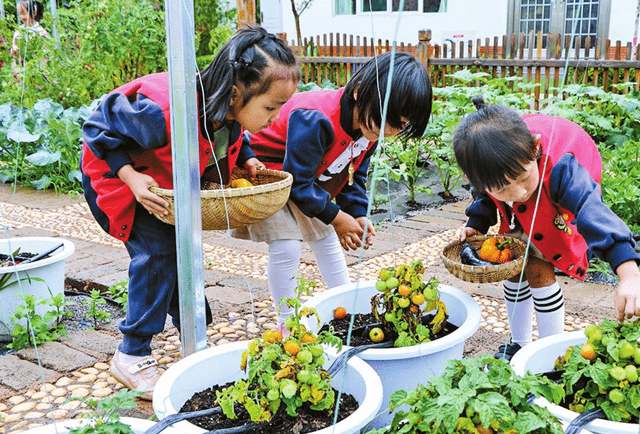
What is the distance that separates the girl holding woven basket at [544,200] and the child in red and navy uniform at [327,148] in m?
0.22

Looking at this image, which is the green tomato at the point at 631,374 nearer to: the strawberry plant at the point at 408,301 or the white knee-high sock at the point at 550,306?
the strawberry plant at the point at 408,301

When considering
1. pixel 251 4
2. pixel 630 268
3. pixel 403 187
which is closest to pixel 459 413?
pixel 630 268

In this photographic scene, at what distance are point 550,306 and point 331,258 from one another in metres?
0.80

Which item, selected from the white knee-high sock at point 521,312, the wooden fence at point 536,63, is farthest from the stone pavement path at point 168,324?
the wooden fence at point 536,63

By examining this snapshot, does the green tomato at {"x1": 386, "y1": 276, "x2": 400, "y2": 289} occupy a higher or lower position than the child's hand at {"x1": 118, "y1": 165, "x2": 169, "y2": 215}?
lower

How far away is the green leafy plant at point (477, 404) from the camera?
3.77ft

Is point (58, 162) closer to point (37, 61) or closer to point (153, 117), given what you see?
point (37, 61)

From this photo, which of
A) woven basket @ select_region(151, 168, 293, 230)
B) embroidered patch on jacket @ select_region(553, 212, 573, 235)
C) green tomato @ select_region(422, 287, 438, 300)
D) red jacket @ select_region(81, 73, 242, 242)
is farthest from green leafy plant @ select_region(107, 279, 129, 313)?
embroidered patch on jacket @ select_region(553, 212, 573, 235)

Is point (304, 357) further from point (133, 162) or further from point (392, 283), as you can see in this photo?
point (133, 162)

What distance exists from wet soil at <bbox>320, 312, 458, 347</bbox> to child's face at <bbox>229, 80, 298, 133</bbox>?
624 millimetres

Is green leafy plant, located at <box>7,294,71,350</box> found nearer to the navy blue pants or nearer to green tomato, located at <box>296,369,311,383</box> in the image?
the navy blue pants

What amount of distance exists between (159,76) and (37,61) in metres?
5.14

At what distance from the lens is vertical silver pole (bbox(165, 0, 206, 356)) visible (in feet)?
4.98

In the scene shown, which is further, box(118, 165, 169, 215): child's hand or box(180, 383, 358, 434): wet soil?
box(118, 165, 169, 215): child's hand
